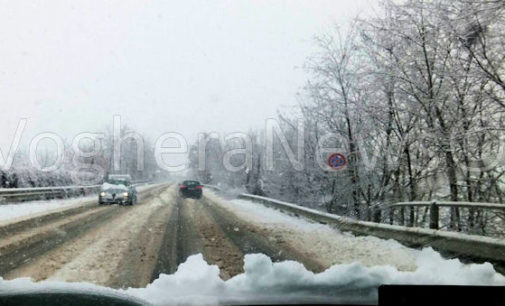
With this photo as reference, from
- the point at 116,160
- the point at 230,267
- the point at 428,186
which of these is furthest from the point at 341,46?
the point at 230,267

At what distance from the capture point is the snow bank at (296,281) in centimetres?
400

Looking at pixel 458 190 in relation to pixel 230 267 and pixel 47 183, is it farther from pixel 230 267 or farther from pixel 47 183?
pixel 47 183

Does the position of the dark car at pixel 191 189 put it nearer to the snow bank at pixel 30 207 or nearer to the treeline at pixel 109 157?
the treeline at pixel 109 157

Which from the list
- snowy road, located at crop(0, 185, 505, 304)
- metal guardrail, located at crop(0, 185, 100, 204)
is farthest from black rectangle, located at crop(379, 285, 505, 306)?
metal guardrail, located at crop(0, 185, 100, 204)

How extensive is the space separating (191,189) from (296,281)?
11.8 ft

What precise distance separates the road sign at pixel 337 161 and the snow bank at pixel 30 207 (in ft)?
20.1

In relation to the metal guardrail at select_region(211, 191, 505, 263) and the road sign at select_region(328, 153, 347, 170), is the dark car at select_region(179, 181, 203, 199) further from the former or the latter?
the road sign at select_region(328, 153, 347, 170)

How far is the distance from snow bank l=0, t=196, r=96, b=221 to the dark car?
3952mm

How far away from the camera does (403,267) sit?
4930 millimetres

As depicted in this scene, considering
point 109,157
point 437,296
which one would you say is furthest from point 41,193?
point 437,296

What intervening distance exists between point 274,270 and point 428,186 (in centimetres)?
682

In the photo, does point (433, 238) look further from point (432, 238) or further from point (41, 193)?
point (41, 193)

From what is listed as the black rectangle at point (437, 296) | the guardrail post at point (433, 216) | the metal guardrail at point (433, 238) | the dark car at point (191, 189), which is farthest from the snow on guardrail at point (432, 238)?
the black rectangle at point (437, 296)

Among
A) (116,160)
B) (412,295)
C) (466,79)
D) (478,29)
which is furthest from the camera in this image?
(466,79)
